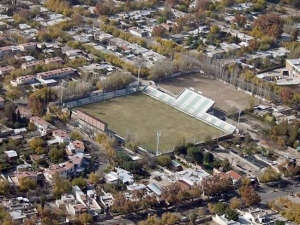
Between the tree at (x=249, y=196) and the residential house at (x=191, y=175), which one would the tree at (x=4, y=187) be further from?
the tree at (x=249, y=196)

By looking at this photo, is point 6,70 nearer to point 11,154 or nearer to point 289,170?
point 11,154

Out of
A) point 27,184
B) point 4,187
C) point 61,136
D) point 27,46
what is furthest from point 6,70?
point 4,187

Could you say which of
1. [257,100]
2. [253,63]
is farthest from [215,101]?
[253,63]

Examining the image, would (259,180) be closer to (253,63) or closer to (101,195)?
(101,195)

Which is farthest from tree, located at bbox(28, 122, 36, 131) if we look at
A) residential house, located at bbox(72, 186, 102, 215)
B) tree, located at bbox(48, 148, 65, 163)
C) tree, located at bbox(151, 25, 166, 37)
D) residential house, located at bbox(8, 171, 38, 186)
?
tree, located at bbox(151, 25, 166, 37)

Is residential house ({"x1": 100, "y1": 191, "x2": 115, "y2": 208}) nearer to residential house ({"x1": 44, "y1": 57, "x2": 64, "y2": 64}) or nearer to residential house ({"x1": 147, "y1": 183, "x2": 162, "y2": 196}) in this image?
residential house ({"x1": 147, "y1": 183, "x2": 162, "y2": 196})
